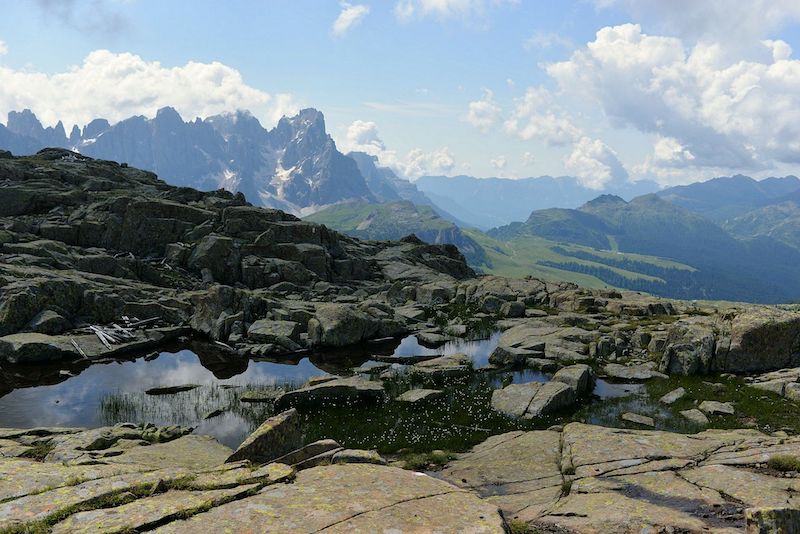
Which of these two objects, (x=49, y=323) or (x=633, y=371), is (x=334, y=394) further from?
(x=49, y=323)

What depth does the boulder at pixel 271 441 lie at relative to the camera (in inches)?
632

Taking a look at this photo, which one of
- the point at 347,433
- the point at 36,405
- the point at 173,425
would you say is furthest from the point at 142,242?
the point at 347,433

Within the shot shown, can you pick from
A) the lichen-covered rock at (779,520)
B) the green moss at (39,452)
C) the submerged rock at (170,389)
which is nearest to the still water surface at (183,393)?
the submerged rock at (170,389)

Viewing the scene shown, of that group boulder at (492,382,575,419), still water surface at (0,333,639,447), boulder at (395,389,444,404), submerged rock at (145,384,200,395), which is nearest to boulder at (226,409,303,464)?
still water surface at (0,333,639,447)

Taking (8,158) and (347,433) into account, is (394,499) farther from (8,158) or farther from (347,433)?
(8,158)

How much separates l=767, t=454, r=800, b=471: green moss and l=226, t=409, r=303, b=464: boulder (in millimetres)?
17284

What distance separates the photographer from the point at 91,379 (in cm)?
3838

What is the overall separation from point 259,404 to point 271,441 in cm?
1816

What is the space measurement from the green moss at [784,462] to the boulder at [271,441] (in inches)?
680

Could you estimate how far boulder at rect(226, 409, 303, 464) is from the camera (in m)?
16.0

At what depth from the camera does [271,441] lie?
16.8 meters

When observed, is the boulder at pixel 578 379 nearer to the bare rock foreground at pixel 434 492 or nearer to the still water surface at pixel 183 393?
the still water surface at pixel 183 393

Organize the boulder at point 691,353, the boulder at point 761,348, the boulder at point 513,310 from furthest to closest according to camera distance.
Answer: the boulder at point 513,310 < the boulder at point 691,353 < the boulder at point 761,348

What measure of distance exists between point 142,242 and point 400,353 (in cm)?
5481
